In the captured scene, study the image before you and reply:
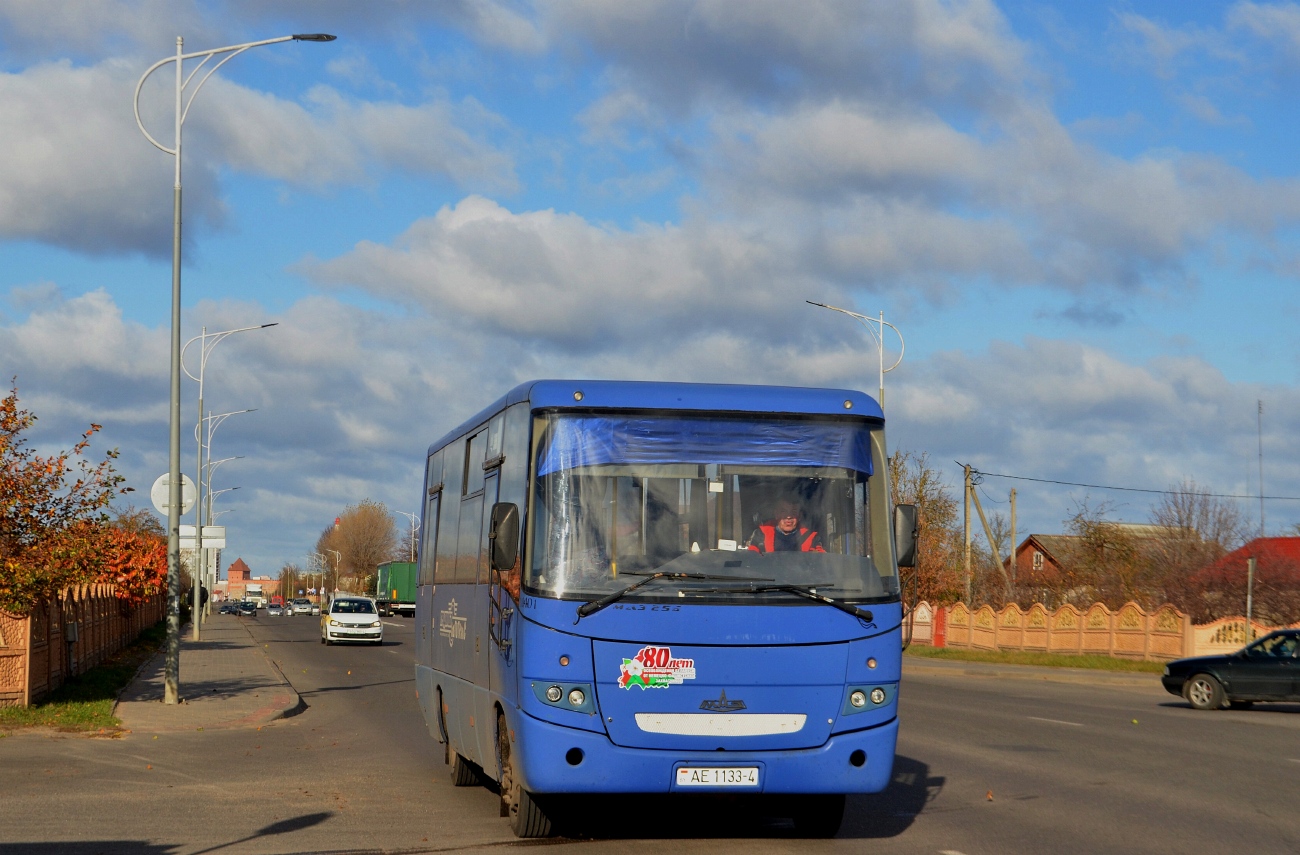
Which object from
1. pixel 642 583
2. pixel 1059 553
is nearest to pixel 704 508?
pixel 642 583

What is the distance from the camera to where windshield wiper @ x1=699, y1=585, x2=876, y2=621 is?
8.79 m

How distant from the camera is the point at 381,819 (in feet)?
34.6

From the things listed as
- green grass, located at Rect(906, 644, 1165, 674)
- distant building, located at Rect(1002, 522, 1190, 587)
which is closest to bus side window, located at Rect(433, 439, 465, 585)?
green grass, located at Rect(906, 644, 1165, 674)

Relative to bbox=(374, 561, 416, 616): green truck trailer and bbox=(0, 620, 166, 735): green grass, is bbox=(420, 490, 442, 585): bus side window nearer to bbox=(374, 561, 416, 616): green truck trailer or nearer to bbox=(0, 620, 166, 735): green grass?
bbox=(0, 620, 166, 735): green grass

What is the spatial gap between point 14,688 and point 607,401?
13.1 metres

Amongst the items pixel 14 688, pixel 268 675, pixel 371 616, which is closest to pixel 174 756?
pixel 14 688

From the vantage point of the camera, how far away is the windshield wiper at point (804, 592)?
8.79 m

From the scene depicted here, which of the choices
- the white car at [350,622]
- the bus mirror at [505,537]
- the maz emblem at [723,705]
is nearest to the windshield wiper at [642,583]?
the bus mirror at [505,537]

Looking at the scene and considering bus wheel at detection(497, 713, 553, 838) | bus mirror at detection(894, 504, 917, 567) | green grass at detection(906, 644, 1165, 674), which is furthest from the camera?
green grass at detection(906, 644, 1165, 674)

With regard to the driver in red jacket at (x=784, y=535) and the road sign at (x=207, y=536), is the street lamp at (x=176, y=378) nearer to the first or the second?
the driver in red jacket at (x=784, y=535)

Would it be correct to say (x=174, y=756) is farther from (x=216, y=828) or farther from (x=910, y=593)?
(x=910, y=593)

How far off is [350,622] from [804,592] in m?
36.8

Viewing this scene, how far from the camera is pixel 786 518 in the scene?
29.8ft

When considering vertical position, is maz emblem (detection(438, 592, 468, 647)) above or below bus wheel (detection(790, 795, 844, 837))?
above
